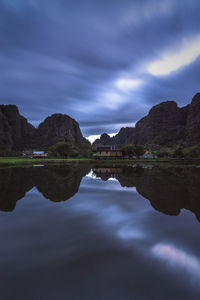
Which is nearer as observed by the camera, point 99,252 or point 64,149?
point 99,252

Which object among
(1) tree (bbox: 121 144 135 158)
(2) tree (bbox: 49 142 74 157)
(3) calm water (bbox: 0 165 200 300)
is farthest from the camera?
(2) tree (bbox: 49 142 74 157)

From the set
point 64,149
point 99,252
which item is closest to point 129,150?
point 64,149

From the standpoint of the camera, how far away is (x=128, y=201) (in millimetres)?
14078

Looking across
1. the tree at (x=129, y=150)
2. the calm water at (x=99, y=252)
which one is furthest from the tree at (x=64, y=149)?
the calm water at (x=99, y=252)

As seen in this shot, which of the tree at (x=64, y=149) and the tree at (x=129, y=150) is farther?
the tree at (x=64, y=149)

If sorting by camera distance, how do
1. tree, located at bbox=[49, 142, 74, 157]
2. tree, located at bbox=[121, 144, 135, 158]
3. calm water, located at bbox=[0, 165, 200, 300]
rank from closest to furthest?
calm water, located at bbox=[0, 165, 200, 300] < tree, located at bbox=[121, 144, 135, 158] < tree, located at bbox=[49, 142, 74, 157]

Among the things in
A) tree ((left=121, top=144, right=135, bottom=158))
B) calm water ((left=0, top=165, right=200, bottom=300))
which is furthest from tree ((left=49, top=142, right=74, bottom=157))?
calm water ((left=0, top=165, right=200, bottom=300))

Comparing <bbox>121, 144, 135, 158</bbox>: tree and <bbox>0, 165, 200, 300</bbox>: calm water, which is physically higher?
<bbox>121, 144, 135, 158</bbox>: tree

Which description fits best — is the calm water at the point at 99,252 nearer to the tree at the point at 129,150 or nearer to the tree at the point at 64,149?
the tree at the point at 129,150

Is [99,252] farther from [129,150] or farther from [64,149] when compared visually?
[64,149]

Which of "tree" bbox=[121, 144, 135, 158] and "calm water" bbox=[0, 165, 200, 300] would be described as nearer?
"calm water" bbox=[0, 165, 200, 300]

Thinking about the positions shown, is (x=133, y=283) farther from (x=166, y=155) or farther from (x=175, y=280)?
(x=166, y=155)

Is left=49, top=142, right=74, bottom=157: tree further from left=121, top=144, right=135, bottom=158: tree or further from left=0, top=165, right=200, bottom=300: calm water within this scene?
left=0, top=165, right=200, bottom=300: calm water

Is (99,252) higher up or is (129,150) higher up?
(129,150)
